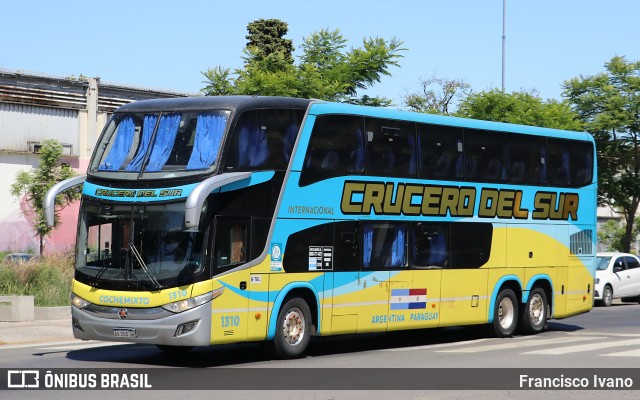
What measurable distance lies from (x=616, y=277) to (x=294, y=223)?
2138 cm

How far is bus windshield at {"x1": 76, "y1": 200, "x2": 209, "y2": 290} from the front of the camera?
1633 cm

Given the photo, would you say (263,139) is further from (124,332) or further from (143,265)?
(124,332)

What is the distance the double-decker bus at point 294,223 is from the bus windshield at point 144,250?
0.02 meters

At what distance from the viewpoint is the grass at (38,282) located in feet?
85.0

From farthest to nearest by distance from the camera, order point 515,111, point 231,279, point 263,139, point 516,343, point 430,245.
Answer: point 515,111
point 516,343
point 430,245
point 263,139
point 231,279

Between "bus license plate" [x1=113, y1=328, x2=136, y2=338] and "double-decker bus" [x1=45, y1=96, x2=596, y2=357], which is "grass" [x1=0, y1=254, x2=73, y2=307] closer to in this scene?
"double-decker bus" [x1=45, y1=96, x2=596, y2=357]

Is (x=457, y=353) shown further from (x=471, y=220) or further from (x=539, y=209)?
(x=539, y=209)

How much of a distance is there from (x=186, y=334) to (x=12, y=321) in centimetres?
922

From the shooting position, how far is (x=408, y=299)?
20188 millimetres

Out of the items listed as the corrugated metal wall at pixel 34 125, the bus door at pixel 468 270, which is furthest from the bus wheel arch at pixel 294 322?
the corrugated metal wall at pixel 34 125

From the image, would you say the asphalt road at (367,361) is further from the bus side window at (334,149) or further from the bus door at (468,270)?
the bus side window at (334,149)

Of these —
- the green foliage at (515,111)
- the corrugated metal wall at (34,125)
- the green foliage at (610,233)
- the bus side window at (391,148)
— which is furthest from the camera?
the green foliage at (610,233)

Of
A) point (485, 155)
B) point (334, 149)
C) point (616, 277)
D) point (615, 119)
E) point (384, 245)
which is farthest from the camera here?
point (615, 119)

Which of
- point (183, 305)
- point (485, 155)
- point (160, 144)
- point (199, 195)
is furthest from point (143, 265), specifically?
point (485, 155)
